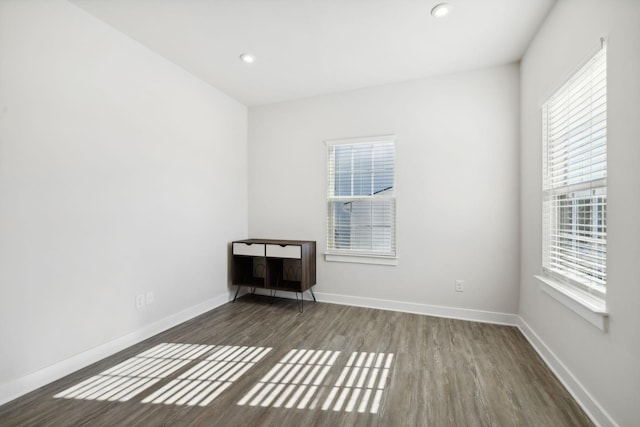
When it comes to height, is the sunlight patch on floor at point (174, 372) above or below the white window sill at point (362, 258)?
below

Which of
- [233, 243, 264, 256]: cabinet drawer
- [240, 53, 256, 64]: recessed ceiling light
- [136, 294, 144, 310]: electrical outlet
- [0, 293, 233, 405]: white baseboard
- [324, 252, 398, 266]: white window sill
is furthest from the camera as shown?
[233, 243, 264, 256]: cabinet drawer

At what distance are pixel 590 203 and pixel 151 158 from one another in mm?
3477

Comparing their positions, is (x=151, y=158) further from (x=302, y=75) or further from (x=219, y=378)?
(x=219, y=378)

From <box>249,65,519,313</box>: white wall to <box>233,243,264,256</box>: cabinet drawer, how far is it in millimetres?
498

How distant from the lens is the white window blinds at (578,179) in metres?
1.65

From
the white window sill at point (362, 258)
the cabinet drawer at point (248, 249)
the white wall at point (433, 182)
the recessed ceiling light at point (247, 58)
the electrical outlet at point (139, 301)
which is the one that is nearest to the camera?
the electrical outlet at point (139, 301)

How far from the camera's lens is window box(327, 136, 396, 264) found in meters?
3.43

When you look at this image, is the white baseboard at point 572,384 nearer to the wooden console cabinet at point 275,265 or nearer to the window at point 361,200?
the window at point 361,200

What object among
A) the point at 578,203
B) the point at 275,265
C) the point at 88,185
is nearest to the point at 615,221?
the point at 578,203

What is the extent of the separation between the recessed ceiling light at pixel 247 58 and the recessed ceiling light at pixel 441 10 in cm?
168

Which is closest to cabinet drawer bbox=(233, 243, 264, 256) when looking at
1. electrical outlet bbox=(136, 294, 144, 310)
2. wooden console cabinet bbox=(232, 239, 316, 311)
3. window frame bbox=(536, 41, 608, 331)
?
wooden console cabinet bbox=(232, 239, 316, 311)

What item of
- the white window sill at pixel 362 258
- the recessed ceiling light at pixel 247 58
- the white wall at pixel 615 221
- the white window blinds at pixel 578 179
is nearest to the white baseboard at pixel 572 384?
the white wall at pixel 615 221

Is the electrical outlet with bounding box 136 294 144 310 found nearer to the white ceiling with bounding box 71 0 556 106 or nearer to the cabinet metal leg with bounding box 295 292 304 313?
the cabinet metal leg with bounding box 295 292 304 313

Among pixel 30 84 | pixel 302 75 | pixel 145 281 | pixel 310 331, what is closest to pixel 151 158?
pixel 30 84
